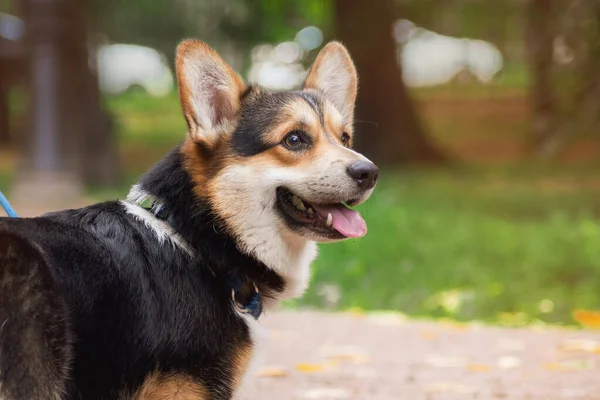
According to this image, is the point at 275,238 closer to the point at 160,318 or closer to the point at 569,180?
the point at 160,318

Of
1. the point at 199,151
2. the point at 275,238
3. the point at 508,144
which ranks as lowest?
the point at 508,144

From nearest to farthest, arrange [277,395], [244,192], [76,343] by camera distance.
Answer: [76,343] → [244,192] → [277,395]

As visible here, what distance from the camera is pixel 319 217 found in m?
3.92

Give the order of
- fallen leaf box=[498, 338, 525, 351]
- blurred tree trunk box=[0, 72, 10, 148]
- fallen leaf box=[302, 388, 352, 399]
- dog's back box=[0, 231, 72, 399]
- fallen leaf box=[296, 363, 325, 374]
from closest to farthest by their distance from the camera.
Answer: dog's back box=[0, 231, 72, 399], fallen leaf box=[302, 388, 352, 399], fallen leaf box=[296, 363, 325, 374], fallen leaf box=[498, 338, 525, 351], blurred tree trunk box=[0, 72, 10, 148]

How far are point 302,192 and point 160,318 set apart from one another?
0.87 metres

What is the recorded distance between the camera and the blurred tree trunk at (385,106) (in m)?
16.6

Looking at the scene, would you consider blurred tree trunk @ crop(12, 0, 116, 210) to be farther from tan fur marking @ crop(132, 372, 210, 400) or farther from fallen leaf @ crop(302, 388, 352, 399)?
tan fur marking @ crop(132, 372, 210, 400)

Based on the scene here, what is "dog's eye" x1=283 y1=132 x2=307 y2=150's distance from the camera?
12.8ft

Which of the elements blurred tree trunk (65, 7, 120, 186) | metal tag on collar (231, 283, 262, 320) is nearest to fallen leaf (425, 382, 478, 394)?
metal tag on collar (231, 283, 262, 320)

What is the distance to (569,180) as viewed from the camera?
1530 cm

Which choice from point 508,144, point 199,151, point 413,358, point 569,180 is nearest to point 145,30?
point 508,144

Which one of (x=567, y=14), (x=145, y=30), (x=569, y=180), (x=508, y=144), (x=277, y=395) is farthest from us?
(x=145, y=30)

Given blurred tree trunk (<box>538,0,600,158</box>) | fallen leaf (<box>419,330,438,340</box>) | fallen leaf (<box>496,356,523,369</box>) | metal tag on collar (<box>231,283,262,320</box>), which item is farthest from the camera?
blurred tree trunk (<box>538,0,600,158</box>)

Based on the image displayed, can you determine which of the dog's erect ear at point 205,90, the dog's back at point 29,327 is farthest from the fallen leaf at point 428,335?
the dog's back at point 29,327
